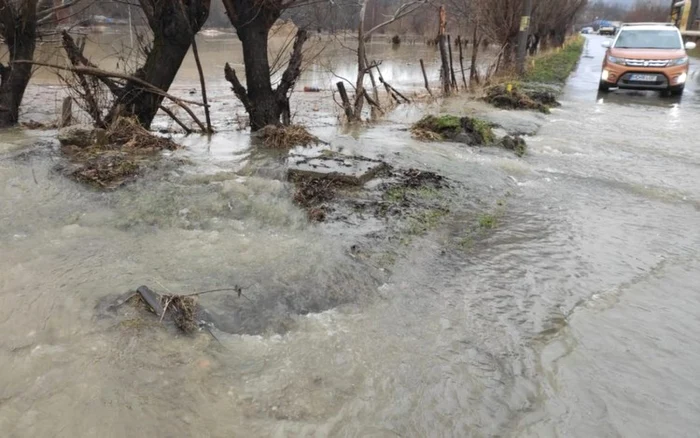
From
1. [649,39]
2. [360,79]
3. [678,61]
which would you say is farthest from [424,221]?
[649,39]

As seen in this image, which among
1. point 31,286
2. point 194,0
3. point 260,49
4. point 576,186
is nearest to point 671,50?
point 576,186

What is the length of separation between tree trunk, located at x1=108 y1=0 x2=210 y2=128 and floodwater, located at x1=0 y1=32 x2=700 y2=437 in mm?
1780

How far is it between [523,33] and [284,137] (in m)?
13.3

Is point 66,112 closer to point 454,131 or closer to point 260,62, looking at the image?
point 260,62

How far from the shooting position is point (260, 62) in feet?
26.9

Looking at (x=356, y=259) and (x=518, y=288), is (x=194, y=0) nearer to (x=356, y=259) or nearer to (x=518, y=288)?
(x=356, y=259)

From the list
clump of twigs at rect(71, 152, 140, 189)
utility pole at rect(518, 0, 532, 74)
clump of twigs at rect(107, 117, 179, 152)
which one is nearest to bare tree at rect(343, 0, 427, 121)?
clump of twigs at rect(107, 117, 179, 152)

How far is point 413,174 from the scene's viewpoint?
6352 mm

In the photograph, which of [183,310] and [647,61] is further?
[647,61]

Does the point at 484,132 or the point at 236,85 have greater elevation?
the point at 236,85

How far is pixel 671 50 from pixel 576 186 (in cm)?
1079

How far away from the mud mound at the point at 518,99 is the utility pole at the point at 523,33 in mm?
4817

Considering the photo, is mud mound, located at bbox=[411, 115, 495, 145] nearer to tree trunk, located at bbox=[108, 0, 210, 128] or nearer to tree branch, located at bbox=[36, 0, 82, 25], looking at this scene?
tree trunk, located at bbox=[108, 0, 210, 128]

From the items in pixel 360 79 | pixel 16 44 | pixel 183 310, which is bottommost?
pixel 183 310
